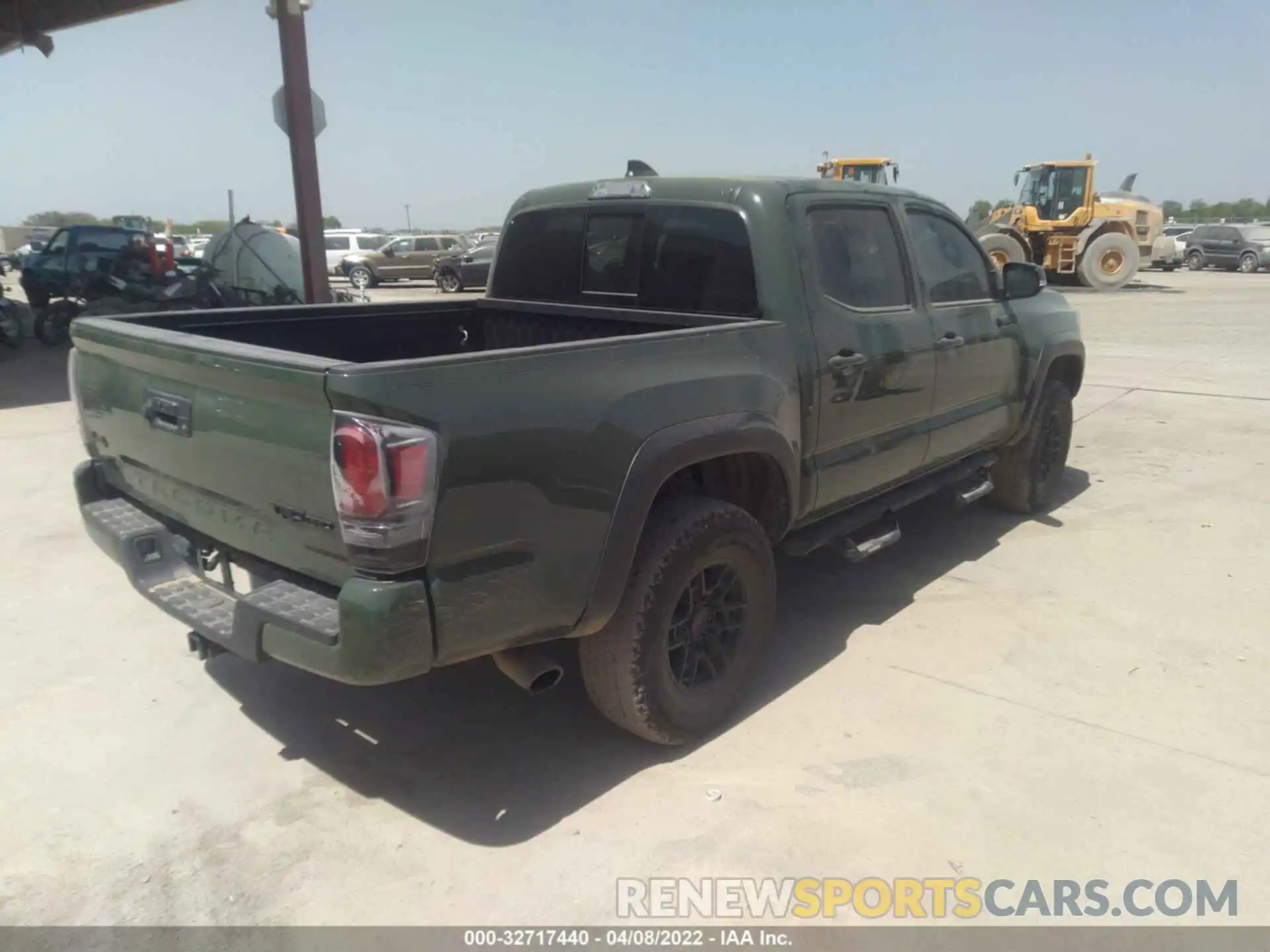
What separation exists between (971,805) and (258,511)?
8.08 feet

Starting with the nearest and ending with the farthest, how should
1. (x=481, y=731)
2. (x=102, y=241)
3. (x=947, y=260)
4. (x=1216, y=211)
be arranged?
(x=481, y=731)
(x=947, y=260)
(x=102, y=241)
(x=1216, y=211)

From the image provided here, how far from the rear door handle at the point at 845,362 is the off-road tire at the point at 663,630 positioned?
0.79 metres

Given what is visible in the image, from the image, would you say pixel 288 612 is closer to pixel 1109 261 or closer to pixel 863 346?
pixel 863 346

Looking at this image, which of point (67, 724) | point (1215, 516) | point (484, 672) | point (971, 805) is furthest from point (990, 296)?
point (67, 724)

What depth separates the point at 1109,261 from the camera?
23.9 meters

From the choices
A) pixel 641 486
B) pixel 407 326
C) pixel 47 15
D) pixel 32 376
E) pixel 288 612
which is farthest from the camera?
pixel 47 15

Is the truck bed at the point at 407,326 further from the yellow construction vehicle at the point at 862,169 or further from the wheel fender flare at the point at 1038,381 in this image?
the yellow construction vehicle at the point at 862,169

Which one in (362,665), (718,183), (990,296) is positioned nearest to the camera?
(362,665)

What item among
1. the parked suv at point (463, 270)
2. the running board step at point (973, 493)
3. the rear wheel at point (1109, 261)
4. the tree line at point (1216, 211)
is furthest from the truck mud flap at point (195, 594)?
the tree line at point (1216, 211)

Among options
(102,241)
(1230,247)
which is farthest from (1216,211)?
(102,241)

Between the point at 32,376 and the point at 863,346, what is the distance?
11305 mm

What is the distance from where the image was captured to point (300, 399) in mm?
2531

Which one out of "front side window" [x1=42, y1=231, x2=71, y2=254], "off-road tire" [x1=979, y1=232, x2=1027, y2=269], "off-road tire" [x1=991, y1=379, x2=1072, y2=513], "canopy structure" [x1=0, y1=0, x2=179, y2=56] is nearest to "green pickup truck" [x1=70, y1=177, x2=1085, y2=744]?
"off-road tire" [x1=991, y1=379, x2=1072, y2=513]

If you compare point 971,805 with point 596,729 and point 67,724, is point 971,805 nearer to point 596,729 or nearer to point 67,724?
point 596,729
